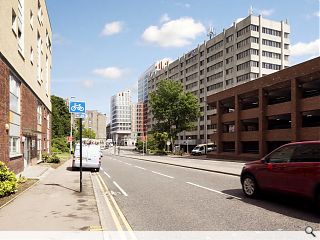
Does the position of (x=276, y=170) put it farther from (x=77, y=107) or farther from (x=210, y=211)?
(x=77, y=107)

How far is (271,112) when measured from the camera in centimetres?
4053

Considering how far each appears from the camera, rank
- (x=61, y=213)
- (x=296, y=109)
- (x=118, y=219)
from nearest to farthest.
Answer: (x=118, y=219) → (x=61, y=213) → (x=296, y=109)

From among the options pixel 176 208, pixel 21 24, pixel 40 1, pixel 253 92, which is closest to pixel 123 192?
pixel 176 208

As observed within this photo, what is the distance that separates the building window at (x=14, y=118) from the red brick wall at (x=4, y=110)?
59.1 inches

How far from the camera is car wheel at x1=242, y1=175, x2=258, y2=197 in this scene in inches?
452

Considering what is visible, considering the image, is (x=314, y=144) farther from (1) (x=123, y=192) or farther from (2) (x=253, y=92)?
(2) (x=253, y=92)

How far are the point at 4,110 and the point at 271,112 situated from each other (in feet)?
102

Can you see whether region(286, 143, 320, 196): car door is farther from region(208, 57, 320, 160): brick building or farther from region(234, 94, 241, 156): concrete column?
region(234, 94, 241, 156): concrete column

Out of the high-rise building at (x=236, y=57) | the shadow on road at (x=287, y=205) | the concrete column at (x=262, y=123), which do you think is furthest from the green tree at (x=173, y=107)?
the shadow on road at (x=287, y=205)

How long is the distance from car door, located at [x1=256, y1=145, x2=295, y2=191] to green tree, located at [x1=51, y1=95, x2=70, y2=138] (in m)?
87.6

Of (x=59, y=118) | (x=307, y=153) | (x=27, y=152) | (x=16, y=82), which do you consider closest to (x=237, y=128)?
(x=27, y=152)

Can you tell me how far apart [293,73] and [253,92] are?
8504mm

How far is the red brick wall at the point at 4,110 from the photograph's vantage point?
52.4ft

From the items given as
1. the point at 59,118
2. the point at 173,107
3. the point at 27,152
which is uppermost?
the point at 173,107
